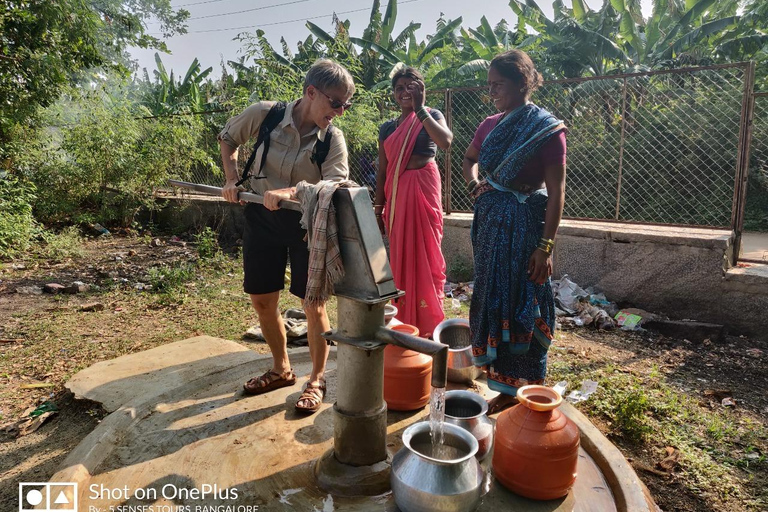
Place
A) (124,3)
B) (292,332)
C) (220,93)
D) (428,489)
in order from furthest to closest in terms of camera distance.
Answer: (124,3), (220,93), (292,332), (428,489)

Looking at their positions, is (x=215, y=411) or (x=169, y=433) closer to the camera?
(x=169, y=433)

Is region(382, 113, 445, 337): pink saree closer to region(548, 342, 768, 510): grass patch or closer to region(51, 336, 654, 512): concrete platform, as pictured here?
region(51, 336, 654, 512): concrete platform

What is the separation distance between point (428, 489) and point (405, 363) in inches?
35.5

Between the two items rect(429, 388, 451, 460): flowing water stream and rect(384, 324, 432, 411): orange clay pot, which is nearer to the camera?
rect(429, 388, 451, 460): flowing water stream

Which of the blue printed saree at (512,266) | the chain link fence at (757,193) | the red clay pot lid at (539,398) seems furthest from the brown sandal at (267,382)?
the chain link fence at (757,193)

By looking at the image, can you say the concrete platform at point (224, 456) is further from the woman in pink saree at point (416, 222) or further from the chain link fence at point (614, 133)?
the chain link fence at point (614, 133)

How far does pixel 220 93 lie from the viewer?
1410cm

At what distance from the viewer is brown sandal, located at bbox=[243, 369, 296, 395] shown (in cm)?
274

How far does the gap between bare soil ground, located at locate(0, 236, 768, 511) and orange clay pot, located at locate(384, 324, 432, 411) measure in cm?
106

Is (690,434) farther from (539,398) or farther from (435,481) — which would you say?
(435,481)

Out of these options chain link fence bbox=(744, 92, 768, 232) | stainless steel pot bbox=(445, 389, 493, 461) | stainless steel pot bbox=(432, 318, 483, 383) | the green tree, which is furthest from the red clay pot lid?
chain link fence bbox=(744, 92, 768, 232)

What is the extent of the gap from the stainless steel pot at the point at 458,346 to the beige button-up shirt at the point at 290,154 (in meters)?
1.01

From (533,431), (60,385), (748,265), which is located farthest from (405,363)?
(748,265)

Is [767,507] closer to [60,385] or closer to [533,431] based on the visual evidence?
[533,431]
